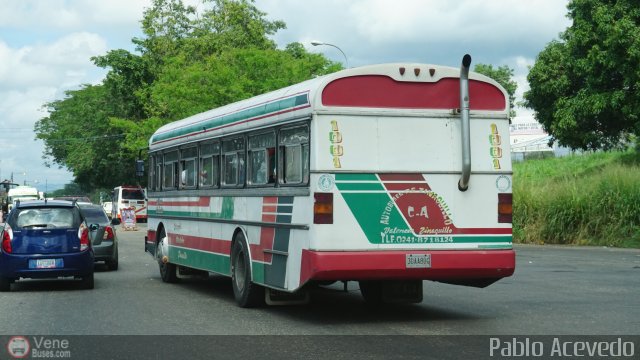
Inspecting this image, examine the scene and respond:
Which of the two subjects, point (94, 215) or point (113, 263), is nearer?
point (113, 263)

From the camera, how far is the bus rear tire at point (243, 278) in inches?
545

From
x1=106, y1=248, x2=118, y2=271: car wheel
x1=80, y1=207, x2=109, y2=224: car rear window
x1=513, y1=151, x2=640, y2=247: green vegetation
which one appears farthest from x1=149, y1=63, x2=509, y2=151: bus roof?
x1=513, y1=151, x2=640, y2=247: green vegetation

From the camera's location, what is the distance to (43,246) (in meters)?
17.1

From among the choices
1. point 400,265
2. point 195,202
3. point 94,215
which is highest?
point 195,202

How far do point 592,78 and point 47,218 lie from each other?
31505 mm

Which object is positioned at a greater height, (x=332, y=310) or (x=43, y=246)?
(x=43, y=246)

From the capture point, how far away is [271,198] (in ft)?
43.5

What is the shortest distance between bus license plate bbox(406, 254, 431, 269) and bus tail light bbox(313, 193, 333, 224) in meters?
0.99

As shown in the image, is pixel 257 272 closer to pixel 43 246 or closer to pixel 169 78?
pixel 43 246

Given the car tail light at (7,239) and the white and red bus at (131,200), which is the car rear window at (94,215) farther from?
the white and red bus at (131,200)

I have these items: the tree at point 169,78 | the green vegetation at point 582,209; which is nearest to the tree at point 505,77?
the tree at point 169,78

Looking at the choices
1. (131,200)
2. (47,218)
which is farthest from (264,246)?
(131,200)

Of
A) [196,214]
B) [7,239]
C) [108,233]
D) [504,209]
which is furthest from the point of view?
[108,233]

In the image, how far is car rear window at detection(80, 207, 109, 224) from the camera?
23.6m
